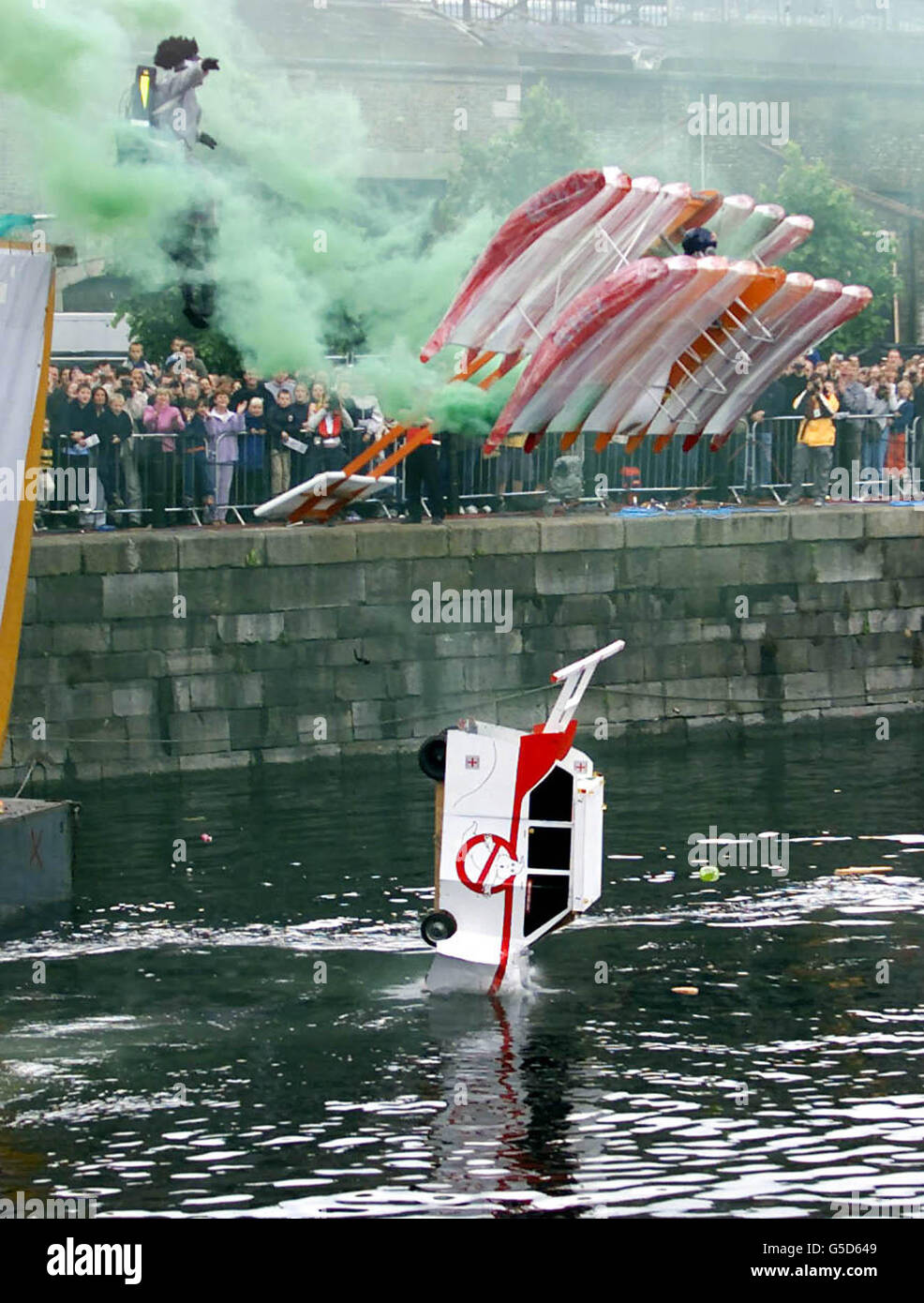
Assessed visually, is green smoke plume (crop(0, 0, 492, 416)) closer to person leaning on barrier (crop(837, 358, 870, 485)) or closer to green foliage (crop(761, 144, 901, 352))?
person leaning on barrier (crop(837, 358, 870, 485))

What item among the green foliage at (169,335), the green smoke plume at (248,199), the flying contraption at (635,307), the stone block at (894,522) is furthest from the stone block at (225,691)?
the flying contraption at (635,307)

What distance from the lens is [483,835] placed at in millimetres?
22953

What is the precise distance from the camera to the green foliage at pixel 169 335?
35.9 metres

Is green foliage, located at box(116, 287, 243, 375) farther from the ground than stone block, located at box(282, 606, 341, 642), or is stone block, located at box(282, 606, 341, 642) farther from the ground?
green foliage, located at box(116, 287, 243, 375)

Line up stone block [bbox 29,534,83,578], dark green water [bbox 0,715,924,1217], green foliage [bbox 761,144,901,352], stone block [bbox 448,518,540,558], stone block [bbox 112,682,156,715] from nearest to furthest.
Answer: dark green water [bbox 0,715,924,1217], stone block [bbox 29,534,83,578], stone block [bbox 112,682,156,715], stone block [bbox 448,518,540,558], green foliage [bbox 761,144,901,352]

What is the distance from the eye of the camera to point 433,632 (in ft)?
123

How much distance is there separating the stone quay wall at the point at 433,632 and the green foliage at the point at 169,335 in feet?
9.94

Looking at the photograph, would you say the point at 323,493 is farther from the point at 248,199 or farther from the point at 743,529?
the point at 743,529

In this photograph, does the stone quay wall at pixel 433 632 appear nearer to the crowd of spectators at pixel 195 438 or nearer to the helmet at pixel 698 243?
the crowd of spectators at pixel 195 438

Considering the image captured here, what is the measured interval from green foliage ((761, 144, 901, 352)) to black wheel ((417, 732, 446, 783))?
28.7 metres

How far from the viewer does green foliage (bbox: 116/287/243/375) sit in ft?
118

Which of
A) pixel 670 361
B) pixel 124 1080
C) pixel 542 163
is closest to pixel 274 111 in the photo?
pixel 670 361

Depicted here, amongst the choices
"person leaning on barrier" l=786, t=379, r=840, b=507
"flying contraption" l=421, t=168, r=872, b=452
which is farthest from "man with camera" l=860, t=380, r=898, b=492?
"flying contraption" l=421, t=168, r=872, b=452
